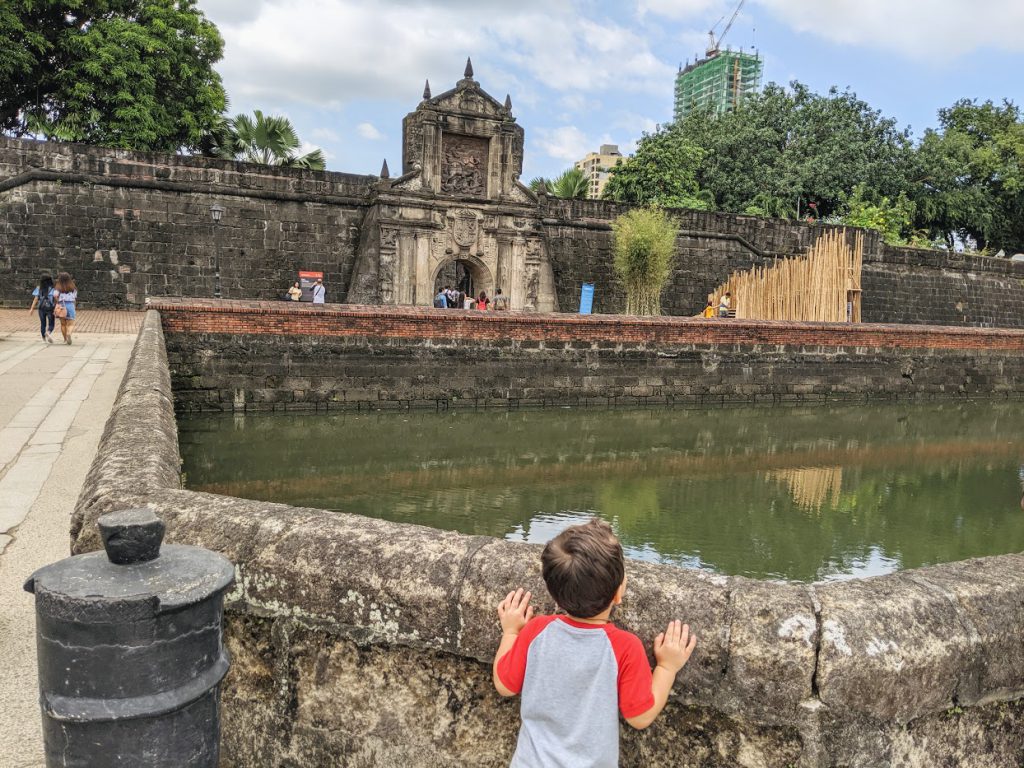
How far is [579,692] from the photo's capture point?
1.70 metres

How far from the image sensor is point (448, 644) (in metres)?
1.95

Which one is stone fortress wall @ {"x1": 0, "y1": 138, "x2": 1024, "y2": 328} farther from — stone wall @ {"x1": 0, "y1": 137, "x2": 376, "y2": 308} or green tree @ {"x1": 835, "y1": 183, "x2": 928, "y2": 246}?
green tree @ {"x1": 835, "y1": 183, "x2": 928, "y2": 246}

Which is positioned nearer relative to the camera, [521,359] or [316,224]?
[521,359]

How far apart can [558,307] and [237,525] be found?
1880 cm

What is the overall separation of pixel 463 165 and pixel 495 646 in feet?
60.1

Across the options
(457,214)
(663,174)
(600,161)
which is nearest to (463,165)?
(457,214)

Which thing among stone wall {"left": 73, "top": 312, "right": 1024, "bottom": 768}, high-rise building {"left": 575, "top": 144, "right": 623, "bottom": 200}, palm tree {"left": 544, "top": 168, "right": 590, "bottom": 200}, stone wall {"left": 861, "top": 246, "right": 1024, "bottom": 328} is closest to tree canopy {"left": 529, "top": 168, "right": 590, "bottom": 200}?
palm tree {"left": 544, "top": 168, "right": 590, "bottom": 200}

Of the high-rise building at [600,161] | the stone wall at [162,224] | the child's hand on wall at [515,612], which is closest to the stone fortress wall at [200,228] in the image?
the stone wall at [162,224]

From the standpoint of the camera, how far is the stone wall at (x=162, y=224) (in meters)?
16.7

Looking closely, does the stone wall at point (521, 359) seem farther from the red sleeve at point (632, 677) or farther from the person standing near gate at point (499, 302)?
the red sleeve at point (632, 677)

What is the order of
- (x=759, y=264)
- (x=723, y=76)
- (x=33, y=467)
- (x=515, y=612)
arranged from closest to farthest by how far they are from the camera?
(x=515, y=612) < (x=33, y=467) < (x=759, y=264) < (x=723, y=76)

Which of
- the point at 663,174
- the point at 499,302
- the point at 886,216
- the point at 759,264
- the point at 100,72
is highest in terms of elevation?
the point at 100,72

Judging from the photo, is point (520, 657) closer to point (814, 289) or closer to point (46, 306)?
point (46, 306)

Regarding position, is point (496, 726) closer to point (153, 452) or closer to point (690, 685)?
point (690, 685)
